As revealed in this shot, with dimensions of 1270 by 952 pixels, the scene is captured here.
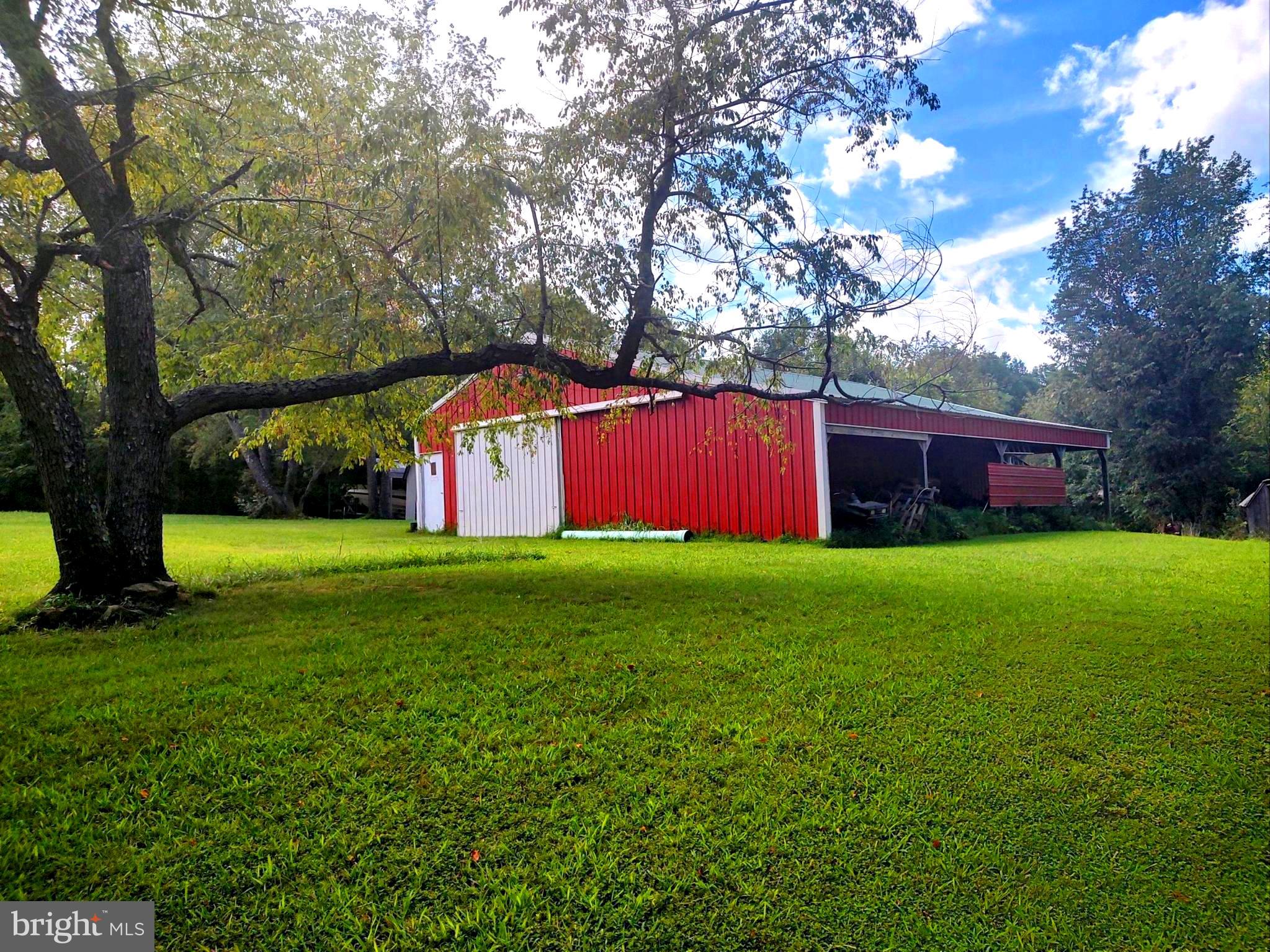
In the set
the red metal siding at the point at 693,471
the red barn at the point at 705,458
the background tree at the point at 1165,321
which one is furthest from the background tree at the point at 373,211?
the background tree at the point at 1165,321

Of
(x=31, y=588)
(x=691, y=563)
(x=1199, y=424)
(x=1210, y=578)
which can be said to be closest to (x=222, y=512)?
(x=31, y=588)

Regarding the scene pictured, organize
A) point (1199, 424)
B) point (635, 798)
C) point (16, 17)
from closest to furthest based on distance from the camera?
point (635, 798) < point (16, 17) < point (1199, 424)

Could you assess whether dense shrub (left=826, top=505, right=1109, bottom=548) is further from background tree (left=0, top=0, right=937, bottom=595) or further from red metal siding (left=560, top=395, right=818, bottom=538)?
background tree (left=0, top=0, right=937, bottom=595)

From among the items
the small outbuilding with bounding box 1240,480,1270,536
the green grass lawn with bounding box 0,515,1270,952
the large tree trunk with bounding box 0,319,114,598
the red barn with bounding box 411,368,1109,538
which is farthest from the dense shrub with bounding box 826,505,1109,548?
the large tree trunk with bounding box 0,319,114,598

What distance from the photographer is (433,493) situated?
57.8 ft

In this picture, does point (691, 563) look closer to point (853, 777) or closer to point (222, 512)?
point (853, 777)

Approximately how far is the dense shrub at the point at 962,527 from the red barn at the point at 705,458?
1.37ft

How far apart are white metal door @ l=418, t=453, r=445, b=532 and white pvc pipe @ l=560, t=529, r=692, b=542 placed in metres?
5.08

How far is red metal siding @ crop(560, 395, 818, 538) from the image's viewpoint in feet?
37.0

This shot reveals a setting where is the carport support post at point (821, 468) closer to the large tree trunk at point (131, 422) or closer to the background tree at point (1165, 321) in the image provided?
the large tree trunk at point (131, 422)

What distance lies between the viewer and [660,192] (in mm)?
6586

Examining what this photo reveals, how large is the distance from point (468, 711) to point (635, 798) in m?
1.02

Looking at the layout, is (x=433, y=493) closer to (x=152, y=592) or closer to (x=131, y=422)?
(x=131, y=422)

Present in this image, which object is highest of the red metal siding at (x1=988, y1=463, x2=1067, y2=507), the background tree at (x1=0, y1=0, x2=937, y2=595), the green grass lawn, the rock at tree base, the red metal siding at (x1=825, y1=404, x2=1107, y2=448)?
the background tree at (x1=0, y1=0, x2=937, y2=595)
